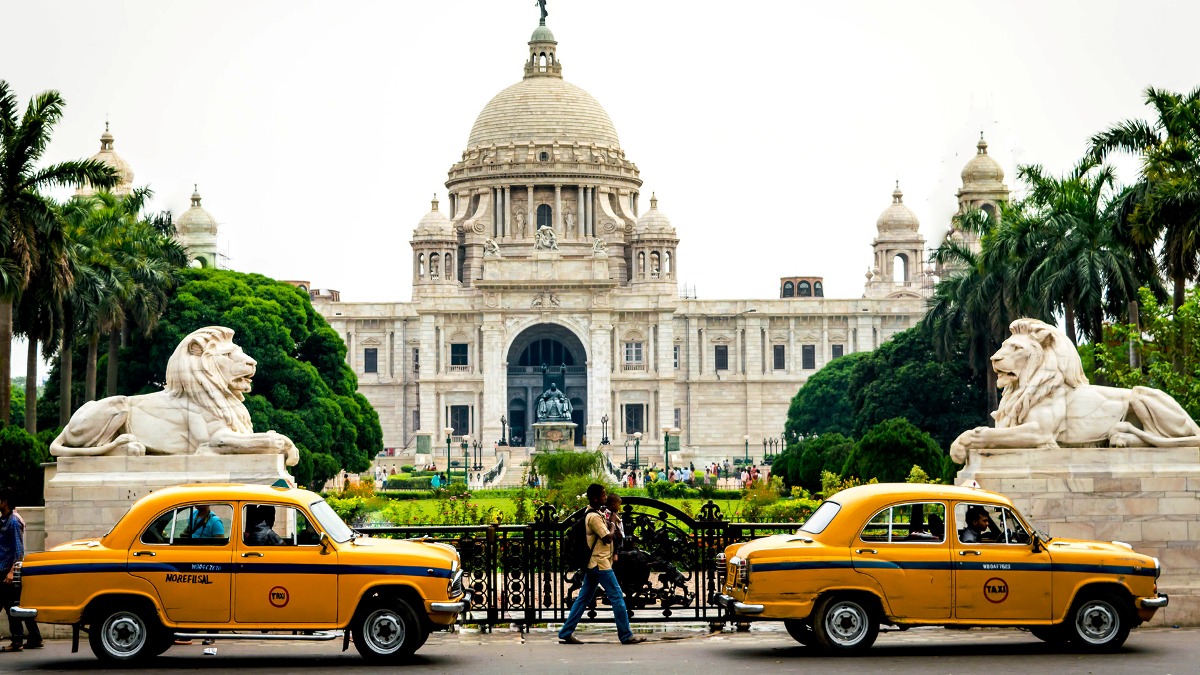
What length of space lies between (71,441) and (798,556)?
853 cm

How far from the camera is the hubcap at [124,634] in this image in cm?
1606

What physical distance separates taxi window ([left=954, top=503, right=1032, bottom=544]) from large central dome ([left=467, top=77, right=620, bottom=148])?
3832 inches

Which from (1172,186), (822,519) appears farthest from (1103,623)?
(1172,186)

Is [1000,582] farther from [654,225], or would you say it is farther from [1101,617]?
[654,225]

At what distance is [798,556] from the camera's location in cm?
1644

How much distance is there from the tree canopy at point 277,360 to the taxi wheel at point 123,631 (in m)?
35.0

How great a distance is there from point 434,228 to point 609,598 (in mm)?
90813

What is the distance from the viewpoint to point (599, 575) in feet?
57.9

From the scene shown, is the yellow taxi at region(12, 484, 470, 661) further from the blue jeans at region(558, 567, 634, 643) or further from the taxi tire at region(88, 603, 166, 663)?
the blue jeans at region(558, 567, 634, 643)

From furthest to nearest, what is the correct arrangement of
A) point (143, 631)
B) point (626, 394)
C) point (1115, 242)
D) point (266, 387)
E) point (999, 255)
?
point (626, 394), point (266, 387), point (999, 255), point (1115, 242), point (143, 631)

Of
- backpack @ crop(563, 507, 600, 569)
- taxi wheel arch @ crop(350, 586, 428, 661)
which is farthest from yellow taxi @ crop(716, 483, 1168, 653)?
taxi wheel arch @ crop(350, 586, 428, 661)

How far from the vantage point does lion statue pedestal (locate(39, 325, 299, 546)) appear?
19.3 metres

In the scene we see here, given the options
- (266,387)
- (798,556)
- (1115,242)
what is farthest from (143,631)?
(266,387)

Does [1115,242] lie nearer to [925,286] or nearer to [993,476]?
[993,476]
